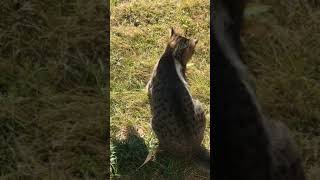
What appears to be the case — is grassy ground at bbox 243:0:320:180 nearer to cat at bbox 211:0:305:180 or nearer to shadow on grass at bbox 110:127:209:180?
shadow on grass at bbox 110:127:209:180

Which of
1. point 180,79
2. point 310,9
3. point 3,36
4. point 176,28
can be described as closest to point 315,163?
point 180,79

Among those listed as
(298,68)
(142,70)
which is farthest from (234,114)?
(142,70)

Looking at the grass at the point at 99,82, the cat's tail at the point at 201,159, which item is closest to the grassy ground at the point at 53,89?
the grass at the point at 99,82

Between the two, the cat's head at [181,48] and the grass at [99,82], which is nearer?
the grass at [99,82]

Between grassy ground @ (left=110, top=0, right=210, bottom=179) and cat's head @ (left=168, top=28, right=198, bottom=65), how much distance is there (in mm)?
215

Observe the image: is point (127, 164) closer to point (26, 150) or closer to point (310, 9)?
point (26, 150)

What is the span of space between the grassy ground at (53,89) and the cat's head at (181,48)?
509mm

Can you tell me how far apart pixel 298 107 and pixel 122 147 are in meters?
1.03

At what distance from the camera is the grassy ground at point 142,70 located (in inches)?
117

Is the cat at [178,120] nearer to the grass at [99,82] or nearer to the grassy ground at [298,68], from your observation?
the grass at [99,82]

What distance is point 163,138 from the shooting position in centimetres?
299

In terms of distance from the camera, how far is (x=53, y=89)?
3.54 meters

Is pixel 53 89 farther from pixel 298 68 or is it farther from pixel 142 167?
pixel 298 68

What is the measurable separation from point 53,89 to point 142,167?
3.07ft
